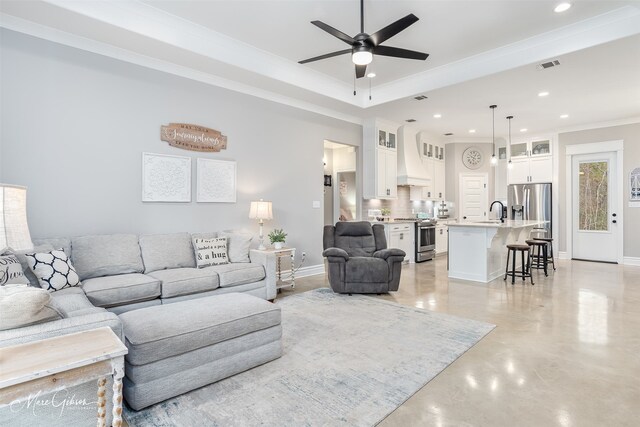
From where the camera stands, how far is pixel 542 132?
8.17 metres

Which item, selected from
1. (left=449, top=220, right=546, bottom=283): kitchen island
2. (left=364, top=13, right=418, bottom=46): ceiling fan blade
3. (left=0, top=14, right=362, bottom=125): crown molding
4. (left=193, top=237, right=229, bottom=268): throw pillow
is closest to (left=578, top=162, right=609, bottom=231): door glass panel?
(left=449, top=220, right=546, bottom=283): kitchen island

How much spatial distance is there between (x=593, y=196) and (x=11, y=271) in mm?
9659

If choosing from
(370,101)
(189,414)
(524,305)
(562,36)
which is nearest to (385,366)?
(189,414)

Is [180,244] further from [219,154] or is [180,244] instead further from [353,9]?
[353,9]

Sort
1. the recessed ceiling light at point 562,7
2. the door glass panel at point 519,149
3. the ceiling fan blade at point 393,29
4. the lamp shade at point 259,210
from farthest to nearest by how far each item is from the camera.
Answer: the door glass panel at point 519,149, the lamp shade at point 259,210, the recessed ceiling light at point 562,7, the ceiling fan blade at point 393,29

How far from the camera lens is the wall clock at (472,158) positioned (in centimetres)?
913

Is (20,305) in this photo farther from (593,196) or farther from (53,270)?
(593,196)

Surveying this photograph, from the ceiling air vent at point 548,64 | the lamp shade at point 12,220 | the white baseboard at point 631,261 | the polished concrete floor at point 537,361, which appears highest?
the ceiling air vent at point 548,64

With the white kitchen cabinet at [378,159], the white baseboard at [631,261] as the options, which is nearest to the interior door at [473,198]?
the white kitchen cabinet at [378,159]

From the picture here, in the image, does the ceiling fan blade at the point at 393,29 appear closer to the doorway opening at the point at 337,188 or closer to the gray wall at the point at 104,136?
the gray wall at the point at 104,136

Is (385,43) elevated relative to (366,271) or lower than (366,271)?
elevated

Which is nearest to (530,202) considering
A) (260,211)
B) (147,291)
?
(260,211)

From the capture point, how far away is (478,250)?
552 cm

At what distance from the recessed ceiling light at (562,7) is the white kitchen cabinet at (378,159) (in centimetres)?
364
